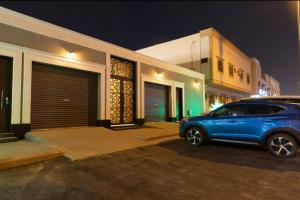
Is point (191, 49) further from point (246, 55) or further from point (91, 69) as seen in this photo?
point (91, 69)

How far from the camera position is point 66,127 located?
1017 centimetres

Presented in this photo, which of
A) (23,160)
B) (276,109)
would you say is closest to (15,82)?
(23,160)

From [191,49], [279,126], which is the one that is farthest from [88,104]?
[191,49]

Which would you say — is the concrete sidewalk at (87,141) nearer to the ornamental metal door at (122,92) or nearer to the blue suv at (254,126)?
the blue suv at (254,126)

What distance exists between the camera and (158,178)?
472 centimetres

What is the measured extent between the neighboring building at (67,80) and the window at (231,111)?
18.6 feet

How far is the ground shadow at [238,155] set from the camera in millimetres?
5848

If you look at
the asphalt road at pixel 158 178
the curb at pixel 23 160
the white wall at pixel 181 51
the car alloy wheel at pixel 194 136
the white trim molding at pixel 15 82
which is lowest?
the asphalt road at pixel 158 178

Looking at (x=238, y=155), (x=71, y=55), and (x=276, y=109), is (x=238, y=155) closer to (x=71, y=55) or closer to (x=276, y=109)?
(x=276, y=109)

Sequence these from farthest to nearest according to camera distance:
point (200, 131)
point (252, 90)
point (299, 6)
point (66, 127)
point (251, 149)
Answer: point (252, 90) → point (299, 6) → point (66, 127) → point (200, 131) → point (251, 149)

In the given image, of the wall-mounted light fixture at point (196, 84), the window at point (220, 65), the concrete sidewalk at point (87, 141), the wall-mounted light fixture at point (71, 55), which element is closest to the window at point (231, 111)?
the concrete sidewalk at point (87, 141)

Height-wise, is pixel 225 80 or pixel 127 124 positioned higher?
pixel 225 80

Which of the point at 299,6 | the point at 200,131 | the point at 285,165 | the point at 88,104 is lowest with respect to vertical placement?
the point at 285,165

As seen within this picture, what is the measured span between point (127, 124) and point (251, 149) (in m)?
6.95
